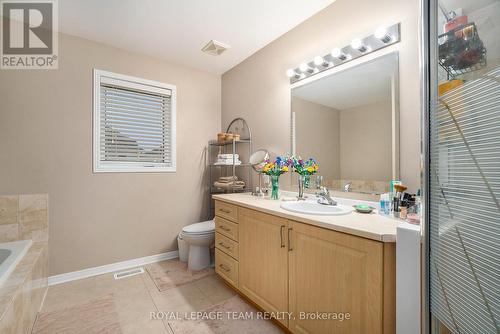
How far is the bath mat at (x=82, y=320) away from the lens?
1495 millimetres

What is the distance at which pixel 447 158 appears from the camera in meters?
0.62

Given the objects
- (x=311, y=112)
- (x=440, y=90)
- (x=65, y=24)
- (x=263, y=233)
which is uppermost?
(x=65, y=24)

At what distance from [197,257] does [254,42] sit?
2.44m

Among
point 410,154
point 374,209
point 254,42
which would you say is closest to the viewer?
point 410,154

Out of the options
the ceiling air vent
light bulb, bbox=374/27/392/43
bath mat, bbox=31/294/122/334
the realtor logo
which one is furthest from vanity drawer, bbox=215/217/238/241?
the realtor logo

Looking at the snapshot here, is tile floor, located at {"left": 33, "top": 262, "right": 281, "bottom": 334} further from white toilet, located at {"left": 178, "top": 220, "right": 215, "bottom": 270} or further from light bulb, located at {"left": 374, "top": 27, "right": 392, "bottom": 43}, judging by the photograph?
light bulb, located at {"left": 374, "top": 27, "right": 392, "bottom": 43}

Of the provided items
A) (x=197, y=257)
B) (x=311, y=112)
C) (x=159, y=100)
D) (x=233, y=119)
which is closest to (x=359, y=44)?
(x=311, y=112)

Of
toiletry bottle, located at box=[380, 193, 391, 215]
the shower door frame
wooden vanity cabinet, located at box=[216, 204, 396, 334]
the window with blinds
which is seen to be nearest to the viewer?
the shower door frame

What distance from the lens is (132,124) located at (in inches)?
102

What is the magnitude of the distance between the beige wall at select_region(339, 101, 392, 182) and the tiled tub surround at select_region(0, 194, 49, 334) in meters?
2.14

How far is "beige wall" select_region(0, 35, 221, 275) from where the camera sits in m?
1.99

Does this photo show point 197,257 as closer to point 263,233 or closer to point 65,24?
point 263,233

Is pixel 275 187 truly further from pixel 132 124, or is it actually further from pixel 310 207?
pixel 132 124

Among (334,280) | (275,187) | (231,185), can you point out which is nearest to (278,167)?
(275,187)
